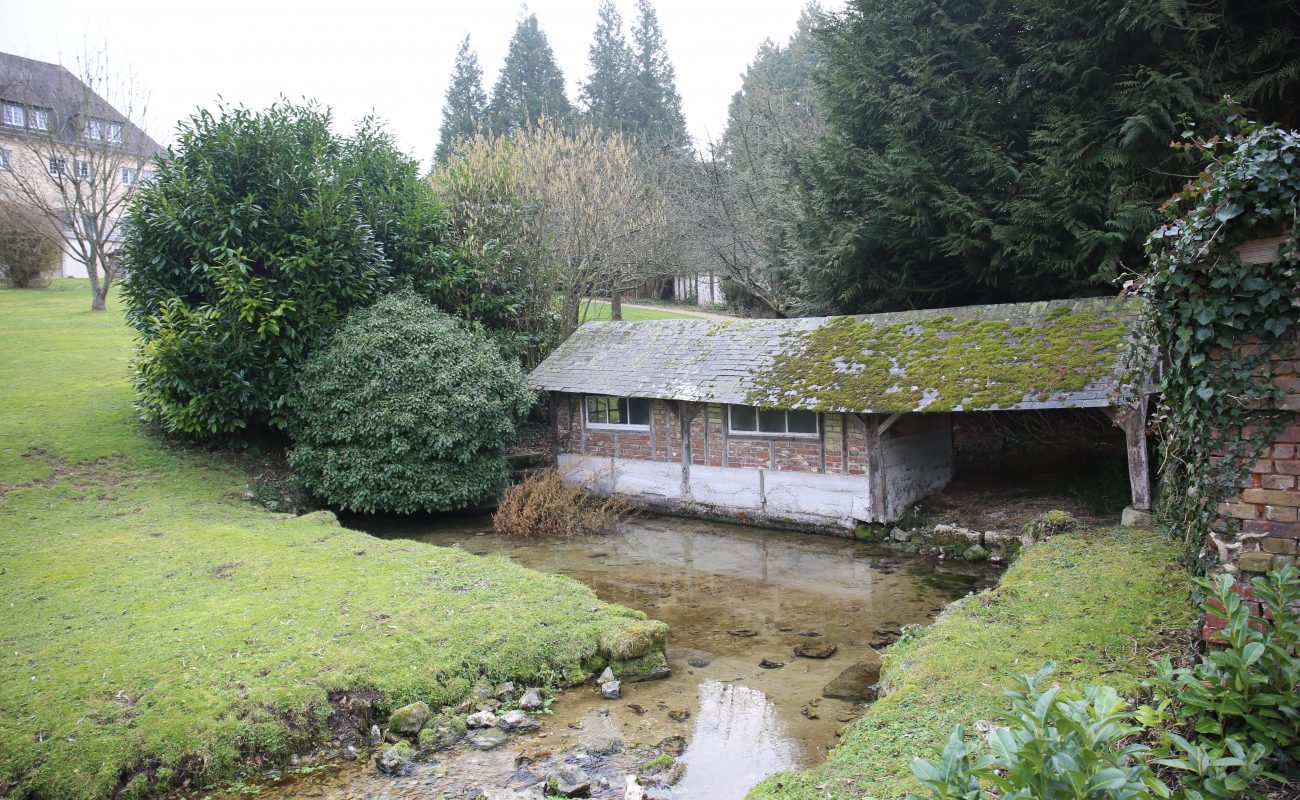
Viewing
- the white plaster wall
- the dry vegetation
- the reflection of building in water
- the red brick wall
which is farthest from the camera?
the dry vegetation

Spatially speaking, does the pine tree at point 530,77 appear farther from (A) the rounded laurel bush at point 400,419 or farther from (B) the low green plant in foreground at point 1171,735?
(B) the low green plant in foreground at point 1171,735

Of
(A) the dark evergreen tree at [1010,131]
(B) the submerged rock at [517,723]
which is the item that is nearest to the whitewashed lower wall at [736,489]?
(A) the dark evergreen tree at [1010,131]

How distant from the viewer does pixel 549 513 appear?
14.3 metres

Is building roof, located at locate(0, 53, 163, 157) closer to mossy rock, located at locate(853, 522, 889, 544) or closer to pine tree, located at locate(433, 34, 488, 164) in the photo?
pine tree, located at locate(433, 34, 488, 164)

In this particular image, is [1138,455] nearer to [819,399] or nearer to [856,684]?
[819,399]

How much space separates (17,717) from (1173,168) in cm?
1567

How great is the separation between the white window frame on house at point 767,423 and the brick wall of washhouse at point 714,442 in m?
Result: 0.07

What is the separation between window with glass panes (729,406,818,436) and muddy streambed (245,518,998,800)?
5.91 ft

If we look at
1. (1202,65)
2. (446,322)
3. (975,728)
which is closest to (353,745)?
(975,728)

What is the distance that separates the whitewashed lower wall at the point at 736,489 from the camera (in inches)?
520

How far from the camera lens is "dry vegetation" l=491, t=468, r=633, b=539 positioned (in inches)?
554

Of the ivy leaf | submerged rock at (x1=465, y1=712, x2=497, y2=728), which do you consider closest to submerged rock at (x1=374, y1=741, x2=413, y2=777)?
submerged rock at (x1=465, y1=712, x2=497, y2=728)

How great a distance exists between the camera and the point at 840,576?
1116 cm

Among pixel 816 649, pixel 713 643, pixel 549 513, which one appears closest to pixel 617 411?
pixel 549 513
